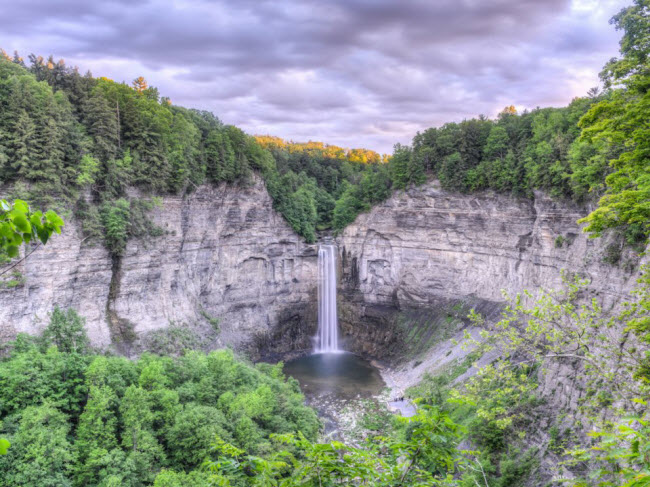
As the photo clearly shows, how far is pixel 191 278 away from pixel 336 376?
1879 cm

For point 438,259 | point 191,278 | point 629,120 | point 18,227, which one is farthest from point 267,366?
point 18,227

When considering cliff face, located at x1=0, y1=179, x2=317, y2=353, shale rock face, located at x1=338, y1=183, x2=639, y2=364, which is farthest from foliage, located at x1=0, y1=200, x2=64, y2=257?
shale rock face, located at x1=338, y1=183, x2=639, y2=364

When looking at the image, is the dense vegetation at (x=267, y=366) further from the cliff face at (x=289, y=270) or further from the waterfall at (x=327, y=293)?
the waterfall at (x=327, y=293)

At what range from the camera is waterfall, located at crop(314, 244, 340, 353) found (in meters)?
55.1

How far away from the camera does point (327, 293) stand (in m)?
56.0

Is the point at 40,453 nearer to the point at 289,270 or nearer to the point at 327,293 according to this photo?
the point at 289,270

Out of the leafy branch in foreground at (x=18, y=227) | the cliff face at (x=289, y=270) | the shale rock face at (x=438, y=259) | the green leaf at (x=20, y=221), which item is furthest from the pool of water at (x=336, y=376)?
the green leaf at (x=20, y=221)

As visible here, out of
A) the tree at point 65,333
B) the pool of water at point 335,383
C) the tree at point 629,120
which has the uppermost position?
the tree at point 629,120

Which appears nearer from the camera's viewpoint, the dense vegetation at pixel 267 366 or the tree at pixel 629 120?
the dense vegetation at pixel 267 366

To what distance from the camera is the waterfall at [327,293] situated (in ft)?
181

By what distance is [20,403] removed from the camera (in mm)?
19547

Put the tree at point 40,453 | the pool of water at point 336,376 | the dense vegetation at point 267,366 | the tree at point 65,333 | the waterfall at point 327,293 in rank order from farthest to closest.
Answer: the waterfall at point 327,293, the pool of water at point 336,376, the tree at point 65,333, the tree at point 40,453, the dense vegetation at point 267,366

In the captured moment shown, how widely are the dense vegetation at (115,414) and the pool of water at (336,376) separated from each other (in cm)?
1457

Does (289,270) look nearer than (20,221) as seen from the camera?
No
